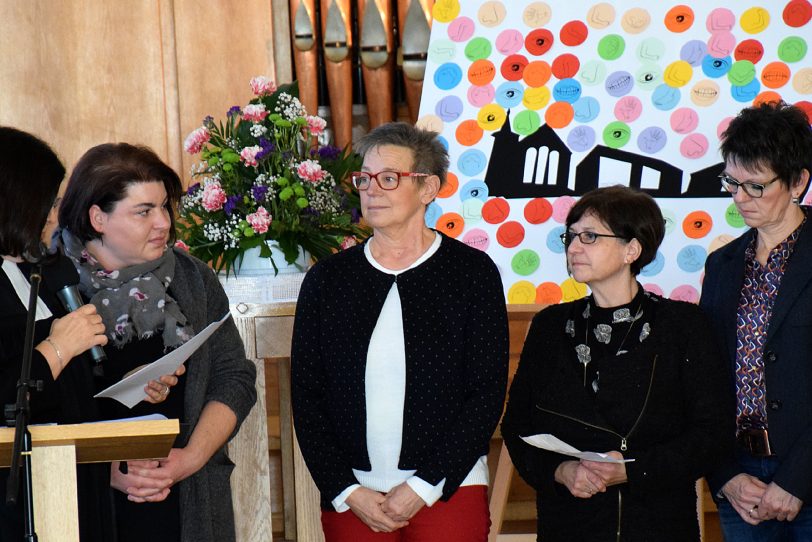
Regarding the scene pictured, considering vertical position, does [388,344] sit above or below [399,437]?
above

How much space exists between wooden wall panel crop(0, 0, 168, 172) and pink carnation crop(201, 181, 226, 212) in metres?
1.74

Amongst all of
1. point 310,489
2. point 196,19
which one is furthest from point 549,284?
point 196,19

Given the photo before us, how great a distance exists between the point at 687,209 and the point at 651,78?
0.45 meters

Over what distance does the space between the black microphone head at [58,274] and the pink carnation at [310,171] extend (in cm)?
110

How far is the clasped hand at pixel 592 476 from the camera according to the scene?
7.56ft

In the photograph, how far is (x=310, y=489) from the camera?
3.10m

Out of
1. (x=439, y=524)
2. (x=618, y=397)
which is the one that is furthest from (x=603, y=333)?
(x=439, y=524)

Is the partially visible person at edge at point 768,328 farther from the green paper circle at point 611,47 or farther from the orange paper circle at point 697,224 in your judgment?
the green paper circle at point 611,47

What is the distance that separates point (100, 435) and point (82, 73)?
3.36 meters

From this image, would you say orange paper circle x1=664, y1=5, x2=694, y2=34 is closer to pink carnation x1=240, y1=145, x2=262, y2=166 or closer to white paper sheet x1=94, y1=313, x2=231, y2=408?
pink carnation x1=240, y1=145, x2=262, y2=166

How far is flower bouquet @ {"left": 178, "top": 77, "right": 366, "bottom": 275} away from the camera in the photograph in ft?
10.0

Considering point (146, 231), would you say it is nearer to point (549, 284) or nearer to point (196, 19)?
point (549, 284)

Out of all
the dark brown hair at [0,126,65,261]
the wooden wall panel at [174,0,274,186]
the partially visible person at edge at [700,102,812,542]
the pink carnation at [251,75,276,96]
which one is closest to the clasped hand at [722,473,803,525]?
the partially visible person at edge at [700,102,812,542]

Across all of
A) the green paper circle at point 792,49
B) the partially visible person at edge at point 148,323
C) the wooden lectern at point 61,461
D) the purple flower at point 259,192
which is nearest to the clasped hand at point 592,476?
the partially visible person at edge at point 148,323
